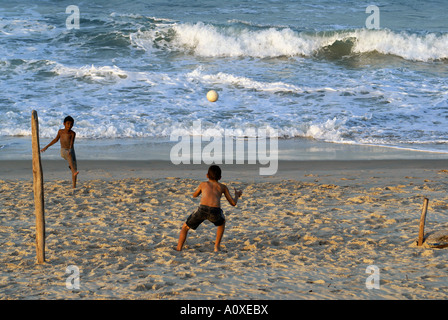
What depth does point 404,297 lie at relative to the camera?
4781 mm

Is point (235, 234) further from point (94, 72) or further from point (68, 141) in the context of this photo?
point (94, 72)

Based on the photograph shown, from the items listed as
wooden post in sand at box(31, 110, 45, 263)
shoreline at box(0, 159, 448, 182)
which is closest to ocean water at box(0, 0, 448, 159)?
shoreline at box(0, 159, 448, 182)

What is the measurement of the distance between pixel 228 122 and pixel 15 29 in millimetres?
12244

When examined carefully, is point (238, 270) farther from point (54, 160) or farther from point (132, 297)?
point (54, 160)

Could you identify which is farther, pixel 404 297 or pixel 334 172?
pixel 334 172

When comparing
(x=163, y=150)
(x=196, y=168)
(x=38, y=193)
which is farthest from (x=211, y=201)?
(x=163, y=150)

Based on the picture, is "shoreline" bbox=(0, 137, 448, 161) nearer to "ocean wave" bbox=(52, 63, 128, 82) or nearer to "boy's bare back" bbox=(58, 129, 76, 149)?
"boy's bare back" bbox=(58, 129, 76, 149)

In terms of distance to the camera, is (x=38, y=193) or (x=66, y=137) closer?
(x=38, y=193)

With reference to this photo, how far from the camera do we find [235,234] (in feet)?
22.6

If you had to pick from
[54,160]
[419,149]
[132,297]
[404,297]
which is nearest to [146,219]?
[132,297]

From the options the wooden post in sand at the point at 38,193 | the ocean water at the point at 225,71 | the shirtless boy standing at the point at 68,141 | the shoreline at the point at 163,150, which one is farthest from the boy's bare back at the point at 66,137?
the wooden post in sand at the point at 38,193

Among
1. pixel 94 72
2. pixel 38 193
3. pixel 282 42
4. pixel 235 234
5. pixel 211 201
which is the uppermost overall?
pixel 282 42

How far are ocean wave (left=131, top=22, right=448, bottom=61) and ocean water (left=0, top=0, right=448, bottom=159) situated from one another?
52 millimetres

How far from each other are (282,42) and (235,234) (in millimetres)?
16762
